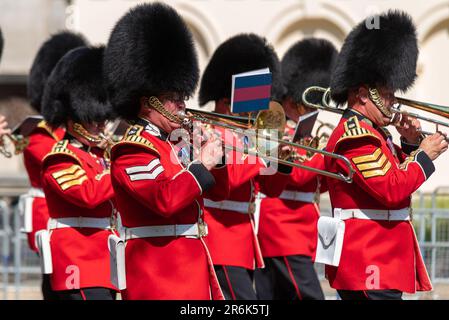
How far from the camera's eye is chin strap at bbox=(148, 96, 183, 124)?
481 centimetres

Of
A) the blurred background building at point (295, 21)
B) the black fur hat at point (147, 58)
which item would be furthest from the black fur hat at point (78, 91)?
the blurred background building at point (295, 21)

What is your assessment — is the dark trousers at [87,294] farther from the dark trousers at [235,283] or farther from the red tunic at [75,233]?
the dark trousers at [235,283]

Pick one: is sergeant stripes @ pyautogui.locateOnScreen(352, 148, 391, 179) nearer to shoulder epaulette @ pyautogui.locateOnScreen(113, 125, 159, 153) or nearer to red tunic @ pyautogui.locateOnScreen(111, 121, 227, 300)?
red tunic @ pyautogui.locateOnScreen(111, 121, 227, 300)

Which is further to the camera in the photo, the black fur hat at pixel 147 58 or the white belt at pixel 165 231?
the black fur hat at pixel 147 58

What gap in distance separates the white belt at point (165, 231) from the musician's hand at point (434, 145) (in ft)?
3.26

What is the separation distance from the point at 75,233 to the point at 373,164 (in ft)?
5.28

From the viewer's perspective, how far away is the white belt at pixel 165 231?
4.70 meters

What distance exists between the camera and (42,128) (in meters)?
7.27

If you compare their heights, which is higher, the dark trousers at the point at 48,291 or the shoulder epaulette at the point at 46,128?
the shoulder epaulette at the point at 46,128

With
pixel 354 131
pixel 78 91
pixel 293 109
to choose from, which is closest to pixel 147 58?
pixel 354 131

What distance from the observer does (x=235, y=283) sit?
6117 millimetres

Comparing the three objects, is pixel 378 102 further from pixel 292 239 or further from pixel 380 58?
pixel 292 239

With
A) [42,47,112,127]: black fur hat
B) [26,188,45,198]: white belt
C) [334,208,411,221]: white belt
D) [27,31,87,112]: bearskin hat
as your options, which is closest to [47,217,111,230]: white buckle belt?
[42,47,112,127]: black fur hat
